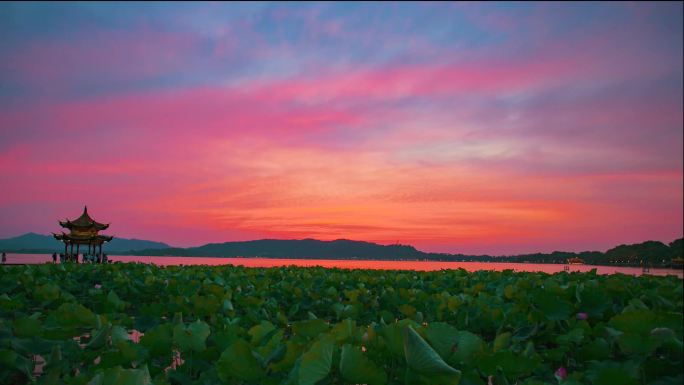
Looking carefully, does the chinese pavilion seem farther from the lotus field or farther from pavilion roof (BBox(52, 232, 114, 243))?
the lotus field

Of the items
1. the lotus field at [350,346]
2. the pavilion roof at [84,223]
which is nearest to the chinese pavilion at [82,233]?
the pavilion roof at [84,223]

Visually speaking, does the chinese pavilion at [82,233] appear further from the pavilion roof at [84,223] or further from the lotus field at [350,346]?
the lotus field at [350,346]

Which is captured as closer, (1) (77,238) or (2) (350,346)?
(2) (350,346)

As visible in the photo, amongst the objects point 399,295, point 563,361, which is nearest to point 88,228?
point 399,295

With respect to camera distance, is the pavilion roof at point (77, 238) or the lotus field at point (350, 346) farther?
the pavilion roof at point (77, 238)

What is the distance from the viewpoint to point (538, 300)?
4230 millimetres

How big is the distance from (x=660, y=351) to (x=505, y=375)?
2283 millimetres

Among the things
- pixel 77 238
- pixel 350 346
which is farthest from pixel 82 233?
pixel 350 346

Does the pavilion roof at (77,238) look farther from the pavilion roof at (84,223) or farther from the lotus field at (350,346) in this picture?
the lotus field at (350,346)

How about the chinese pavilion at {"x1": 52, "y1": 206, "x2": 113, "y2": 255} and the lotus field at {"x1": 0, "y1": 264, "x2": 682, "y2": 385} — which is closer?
the lotus field at {"x1": 0, "y1": 264, "x2": 682, "y2": 385}

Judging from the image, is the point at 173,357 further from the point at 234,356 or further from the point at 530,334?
the point at 530,334

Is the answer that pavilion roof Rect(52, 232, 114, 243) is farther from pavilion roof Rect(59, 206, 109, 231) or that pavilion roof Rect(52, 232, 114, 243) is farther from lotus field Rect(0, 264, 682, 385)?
lotus field Rect(0, 264, 682, 385)

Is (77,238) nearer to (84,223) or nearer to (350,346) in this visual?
(84,223)

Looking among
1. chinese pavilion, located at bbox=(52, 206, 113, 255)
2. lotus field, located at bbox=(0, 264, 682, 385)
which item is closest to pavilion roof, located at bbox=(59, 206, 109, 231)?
chinese pavilion, located at bbox=(52, 206, 113, 255)
